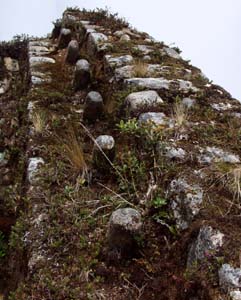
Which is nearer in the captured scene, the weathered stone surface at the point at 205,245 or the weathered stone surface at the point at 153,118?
the weathered stone surface at the point at 205,245

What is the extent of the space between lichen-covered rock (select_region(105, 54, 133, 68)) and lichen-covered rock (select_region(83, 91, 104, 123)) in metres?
0.96

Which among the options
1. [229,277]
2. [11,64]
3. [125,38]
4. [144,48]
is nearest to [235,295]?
[229,277]

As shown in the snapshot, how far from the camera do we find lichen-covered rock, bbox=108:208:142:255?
348cm

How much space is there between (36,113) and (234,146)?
7.64 ft

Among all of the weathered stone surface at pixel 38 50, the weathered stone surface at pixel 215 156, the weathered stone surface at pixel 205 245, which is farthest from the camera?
the weathered stone surface at pixel 38 50

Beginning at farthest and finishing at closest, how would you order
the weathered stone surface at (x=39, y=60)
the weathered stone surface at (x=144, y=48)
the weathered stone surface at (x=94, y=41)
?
1. the weathered stone surface at (x=39, y=60)
2. the weathered stone surface at (x=94, y=41)
3. the weathered stone surface at (x=144, y=48)

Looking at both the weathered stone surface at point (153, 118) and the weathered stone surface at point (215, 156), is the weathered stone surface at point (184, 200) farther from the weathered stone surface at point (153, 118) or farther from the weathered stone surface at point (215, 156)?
the weathered stone surface at point (153, 118)

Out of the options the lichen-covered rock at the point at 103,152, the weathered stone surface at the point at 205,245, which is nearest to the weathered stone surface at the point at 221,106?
the lichen-covered rock at the point at 103,152

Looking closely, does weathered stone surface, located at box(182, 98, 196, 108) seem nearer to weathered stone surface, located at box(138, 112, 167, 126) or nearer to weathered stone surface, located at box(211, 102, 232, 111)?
weathered stone surface, located at box(211, 102, 232, 111)

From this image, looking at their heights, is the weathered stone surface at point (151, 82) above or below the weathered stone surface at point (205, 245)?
above

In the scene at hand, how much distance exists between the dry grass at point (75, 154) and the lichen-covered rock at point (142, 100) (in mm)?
669

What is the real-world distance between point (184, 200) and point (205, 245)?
516 millimetres

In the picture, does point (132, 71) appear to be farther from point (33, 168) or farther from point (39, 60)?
point (39, 60)

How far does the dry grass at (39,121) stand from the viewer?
533 centimetres
